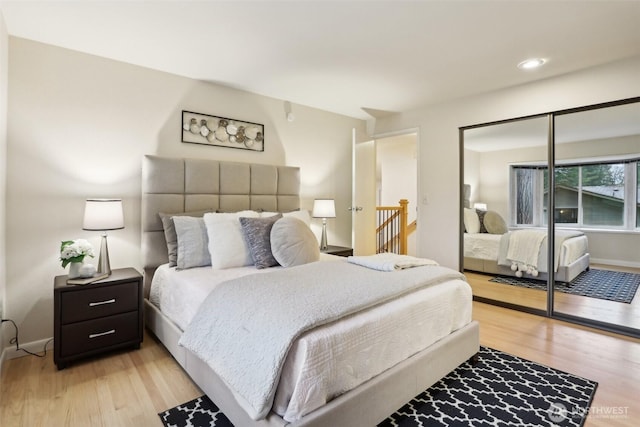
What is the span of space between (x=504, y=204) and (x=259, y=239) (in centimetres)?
276

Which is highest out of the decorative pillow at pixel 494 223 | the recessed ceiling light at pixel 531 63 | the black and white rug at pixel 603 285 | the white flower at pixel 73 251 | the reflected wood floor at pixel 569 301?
the recessed ceiling light at pixel 531 63

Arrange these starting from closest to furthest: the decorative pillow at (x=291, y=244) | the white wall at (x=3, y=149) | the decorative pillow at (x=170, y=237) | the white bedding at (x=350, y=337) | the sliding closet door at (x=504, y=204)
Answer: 1. the white bedding at (x=350, y=337)
2. the white wall at (x=3, y=149)
3. the decorative pillow at (x=291, y=244)
4. the decorative pillow at (x=170, y=237)
5. the sliding closet door at (x=504, y=204)

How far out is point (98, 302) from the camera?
2328mm

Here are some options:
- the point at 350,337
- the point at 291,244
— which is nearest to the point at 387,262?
the point at 291,244

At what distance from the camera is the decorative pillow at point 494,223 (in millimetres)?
3652

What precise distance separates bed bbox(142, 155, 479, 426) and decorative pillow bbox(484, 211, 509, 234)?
1770 mm

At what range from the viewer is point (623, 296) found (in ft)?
9.85

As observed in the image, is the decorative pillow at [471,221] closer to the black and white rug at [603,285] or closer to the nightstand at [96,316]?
the black and white rug at [603,285]

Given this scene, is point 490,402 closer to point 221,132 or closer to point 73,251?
point 73,251

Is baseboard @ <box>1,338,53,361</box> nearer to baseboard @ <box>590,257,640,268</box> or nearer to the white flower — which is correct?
the white flower

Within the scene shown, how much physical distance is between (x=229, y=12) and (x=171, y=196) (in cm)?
162

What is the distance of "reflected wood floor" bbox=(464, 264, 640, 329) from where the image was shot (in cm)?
292

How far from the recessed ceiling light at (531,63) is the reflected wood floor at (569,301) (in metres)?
1.99

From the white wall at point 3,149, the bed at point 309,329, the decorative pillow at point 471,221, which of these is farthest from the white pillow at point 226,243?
the decorative pillow at point 471,221
